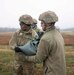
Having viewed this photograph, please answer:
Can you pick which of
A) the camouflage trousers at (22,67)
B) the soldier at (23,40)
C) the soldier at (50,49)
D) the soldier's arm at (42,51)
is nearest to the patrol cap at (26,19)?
the soldier at (23,40)

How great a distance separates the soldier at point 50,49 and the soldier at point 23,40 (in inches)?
102

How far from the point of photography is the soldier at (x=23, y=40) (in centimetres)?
854

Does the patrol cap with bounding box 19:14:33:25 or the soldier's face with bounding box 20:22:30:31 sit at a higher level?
the patrol cap with bounding box 19:14:33:25

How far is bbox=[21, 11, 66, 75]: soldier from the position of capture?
5824 mm

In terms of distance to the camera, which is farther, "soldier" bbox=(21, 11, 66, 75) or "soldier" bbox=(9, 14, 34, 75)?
"soldier" bbox=(9, 14, 34, 75)

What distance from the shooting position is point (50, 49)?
19.2 ft

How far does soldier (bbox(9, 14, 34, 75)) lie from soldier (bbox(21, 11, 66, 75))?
259 centimetres

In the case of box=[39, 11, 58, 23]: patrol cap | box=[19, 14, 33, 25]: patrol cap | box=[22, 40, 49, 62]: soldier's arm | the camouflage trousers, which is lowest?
the camouflage trousers

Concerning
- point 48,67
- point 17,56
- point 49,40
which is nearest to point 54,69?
point 48,67

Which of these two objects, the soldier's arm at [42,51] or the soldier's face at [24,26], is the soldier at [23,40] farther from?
the soldier's arm at [42,51]

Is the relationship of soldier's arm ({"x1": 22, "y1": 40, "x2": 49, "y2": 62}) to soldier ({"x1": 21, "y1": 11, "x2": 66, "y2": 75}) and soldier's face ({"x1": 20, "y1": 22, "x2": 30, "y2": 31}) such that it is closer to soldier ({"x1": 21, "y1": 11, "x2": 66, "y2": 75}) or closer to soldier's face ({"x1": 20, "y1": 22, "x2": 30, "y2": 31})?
soldier ({"x1": 21, "y1": 11, "x2": 66, "y2": 75})

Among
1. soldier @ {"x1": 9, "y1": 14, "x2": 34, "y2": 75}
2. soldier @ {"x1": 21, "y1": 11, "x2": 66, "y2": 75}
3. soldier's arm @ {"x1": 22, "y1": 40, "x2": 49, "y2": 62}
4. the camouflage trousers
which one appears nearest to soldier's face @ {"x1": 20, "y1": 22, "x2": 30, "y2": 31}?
soldier @ {"x1": 9, "y1": 14, "x2": 34, "y2": 75}

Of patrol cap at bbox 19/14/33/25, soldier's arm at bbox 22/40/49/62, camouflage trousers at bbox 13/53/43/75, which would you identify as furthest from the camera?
camouflage trousers at bbox 13/53/43/75

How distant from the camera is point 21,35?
8.70m
